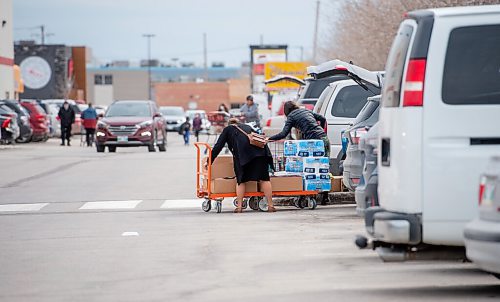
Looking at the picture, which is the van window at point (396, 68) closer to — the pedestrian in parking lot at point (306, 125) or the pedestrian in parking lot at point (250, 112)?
the pedestrian in parking lot at point (306, 125)

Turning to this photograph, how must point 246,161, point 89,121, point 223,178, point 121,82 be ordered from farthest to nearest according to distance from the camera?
point 121,82, point 89,121, point 223,178, point 246,161

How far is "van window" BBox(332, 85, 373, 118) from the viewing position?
2214 centimetres

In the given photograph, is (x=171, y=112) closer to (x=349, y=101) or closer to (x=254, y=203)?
(x=349, y=101)

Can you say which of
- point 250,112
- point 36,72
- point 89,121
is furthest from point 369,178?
point 36,72

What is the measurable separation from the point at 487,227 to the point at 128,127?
33.9 metres

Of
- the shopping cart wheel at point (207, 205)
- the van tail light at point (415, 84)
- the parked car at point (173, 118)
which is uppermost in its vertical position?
the van tail light at point (415, 84)

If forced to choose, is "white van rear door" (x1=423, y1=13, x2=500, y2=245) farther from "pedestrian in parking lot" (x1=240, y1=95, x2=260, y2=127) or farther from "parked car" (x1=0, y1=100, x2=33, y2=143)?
"parked car" (x1=0, y1=100, x2=33, y2=143)

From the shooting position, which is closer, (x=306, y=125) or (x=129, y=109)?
(x=306, y=125)

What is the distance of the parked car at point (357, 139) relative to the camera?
16.3 metres

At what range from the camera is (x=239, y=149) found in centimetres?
1944

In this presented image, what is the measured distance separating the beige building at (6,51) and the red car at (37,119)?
15.3 meters

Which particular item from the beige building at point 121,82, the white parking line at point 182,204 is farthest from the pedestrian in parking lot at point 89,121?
the beige building at point 121,82

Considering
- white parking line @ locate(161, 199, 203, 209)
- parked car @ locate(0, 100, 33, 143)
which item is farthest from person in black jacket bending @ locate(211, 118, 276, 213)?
parked car @ locate(0, 100, 33, 143)

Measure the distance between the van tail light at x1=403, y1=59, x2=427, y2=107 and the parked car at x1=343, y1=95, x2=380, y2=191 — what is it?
17.9 ft
